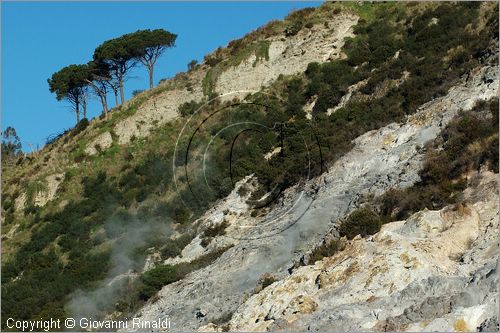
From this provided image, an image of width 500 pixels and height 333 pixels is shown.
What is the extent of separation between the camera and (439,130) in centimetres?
3734

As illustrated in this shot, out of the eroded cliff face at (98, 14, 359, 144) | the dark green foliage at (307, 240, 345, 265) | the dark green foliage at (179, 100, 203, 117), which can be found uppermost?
the eroded cliff face at (98, 14, 359, 144)

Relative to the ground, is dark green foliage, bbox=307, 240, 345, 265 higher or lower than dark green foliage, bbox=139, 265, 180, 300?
lower

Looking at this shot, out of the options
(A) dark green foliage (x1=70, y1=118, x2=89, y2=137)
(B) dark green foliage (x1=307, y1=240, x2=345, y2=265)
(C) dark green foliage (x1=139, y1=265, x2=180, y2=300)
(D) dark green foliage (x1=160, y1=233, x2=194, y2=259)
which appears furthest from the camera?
(A) dark green foliage (x1=70, y1=118, x2=89, y2=137)

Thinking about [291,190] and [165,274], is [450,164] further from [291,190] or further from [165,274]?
[165,274]

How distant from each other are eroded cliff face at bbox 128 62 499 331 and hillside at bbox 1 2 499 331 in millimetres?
82

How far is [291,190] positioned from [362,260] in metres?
15.0

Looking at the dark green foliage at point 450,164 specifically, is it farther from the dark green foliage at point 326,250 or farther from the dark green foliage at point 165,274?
the dark green foliage at point 165,274

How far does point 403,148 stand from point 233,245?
886 centimetres

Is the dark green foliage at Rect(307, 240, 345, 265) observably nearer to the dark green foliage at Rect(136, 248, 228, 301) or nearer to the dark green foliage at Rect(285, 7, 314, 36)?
the dark green foliage at Rect(136, 248, 228, 301)

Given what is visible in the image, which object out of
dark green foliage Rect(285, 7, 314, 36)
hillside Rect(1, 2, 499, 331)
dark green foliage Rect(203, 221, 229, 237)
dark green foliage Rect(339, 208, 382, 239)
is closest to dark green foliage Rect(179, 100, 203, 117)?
hillside Rect(1, 2, 499, 331)

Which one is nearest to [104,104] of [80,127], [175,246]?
[80,127]

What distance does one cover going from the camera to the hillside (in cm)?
2598

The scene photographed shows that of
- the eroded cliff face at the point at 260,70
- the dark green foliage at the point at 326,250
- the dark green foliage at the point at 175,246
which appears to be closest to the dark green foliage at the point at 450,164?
the dark green foliage at the point at 326,250

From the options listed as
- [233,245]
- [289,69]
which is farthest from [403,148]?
[289,69]
